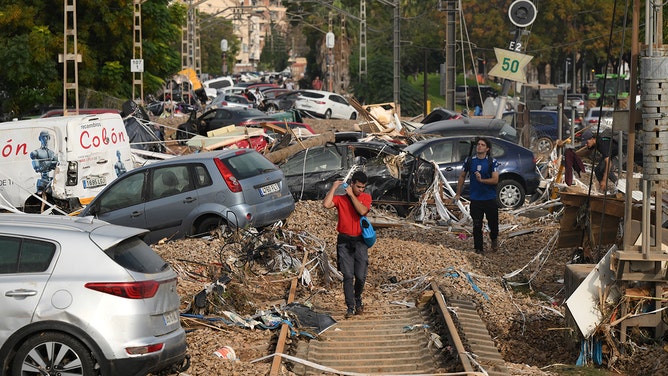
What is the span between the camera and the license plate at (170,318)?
30.0 feet

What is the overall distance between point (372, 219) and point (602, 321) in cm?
910

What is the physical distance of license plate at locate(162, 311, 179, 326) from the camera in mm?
9149

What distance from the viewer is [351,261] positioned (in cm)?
1221

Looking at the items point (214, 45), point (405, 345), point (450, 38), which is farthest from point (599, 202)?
point (214, 45)

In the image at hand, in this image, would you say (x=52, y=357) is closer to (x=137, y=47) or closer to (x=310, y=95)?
(x=137, y=47)

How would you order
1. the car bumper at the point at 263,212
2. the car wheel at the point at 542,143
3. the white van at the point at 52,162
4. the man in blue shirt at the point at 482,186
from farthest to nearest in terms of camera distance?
the car wheel at the point at 542,143 < the white van at the point at 52,162 < the car bumper at the point at 263,212 < the man in blue shirt at the point at 482,186

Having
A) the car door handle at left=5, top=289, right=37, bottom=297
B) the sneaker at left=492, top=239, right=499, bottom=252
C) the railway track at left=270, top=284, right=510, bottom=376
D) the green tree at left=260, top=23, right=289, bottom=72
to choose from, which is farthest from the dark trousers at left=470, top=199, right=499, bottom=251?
the green tree at left=260, top=23, right=289, bottom=72

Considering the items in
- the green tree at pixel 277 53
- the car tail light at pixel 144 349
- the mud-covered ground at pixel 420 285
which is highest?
the green tree at pixel 277 53

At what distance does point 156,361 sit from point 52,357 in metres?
0.79

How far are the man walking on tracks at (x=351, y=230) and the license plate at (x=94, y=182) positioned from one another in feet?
32.8

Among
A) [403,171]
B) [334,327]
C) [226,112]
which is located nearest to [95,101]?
[226,112]

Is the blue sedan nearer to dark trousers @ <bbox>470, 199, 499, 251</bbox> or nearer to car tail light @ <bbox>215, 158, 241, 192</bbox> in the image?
dark trousers @ <bbox>470, 199, 499, 251</bbox>

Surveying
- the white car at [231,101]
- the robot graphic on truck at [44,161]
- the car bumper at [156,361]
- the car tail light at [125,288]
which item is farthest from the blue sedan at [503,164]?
the white car at [231,101]

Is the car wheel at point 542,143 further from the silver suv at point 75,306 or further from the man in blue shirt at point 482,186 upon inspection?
the silver suv at point 75,306
